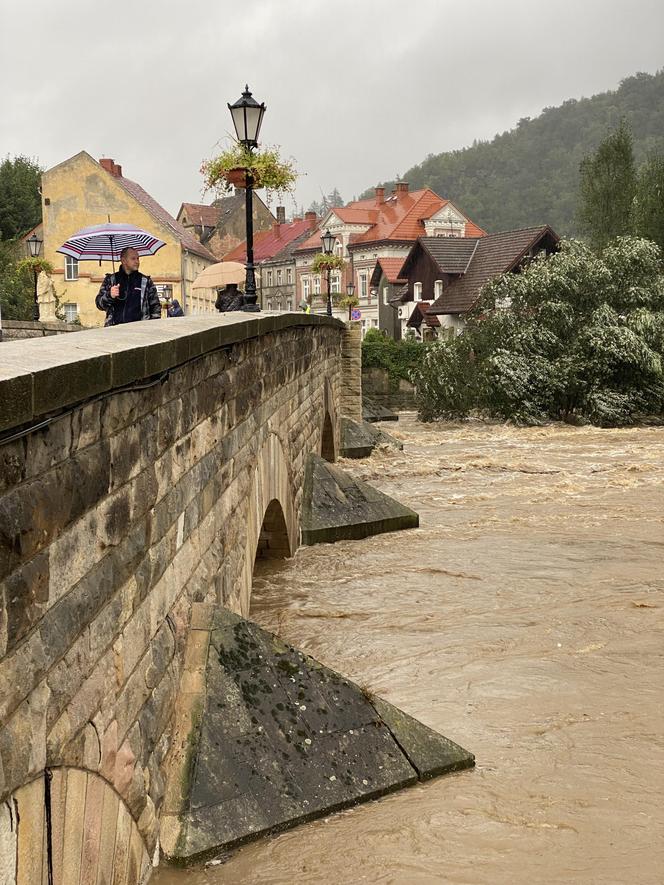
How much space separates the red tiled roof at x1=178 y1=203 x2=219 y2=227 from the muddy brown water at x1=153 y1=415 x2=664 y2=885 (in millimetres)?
54893

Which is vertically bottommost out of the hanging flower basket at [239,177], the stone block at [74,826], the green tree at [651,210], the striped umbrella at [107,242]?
the stone block at [74,826]

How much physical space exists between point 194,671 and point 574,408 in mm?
27271

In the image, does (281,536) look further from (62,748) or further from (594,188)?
(594,188)

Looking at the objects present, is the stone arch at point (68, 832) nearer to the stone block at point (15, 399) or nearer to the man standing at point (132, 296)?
the stone block at point (15, 399)

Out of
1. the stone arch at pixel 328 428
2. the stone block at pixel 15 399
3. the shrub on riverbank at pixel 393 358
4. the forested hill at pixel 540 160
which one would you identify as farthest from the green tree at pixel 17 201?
the stone block at pixel 15 399

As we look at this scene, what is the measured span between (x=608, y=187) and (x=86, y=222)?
2620cm

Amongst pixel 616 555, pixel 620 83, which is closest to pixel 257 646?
pixel 616 555

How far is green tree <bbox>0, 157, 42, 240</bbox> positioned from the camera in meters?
55.3

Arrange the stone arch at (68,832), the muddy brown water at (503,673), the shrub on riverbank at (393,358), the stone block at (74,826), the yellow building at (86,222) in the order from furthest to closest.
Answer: the yellow building at (86,222)
the shrub on riverbank at (393,358)
the muddy brown water at (503,673)
the stone block at (74,826)
the stone arch at (68,832)

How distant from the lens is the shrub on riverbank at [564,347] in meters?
29.9

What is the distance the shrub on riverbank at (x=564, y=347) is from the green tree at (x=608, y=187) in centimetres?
2224

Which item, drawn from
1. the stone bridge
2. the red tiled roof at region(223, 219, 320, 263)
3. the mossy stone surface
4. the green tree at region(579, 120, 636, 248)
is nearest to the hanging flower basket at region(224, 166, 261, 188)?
the stone bridge

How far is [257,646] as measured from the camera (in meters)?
5.23

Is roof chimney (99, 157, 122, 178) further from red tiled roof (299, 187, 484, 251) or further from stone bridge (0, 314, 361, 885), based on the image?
stone bridge (0, 314, 361, 885)
